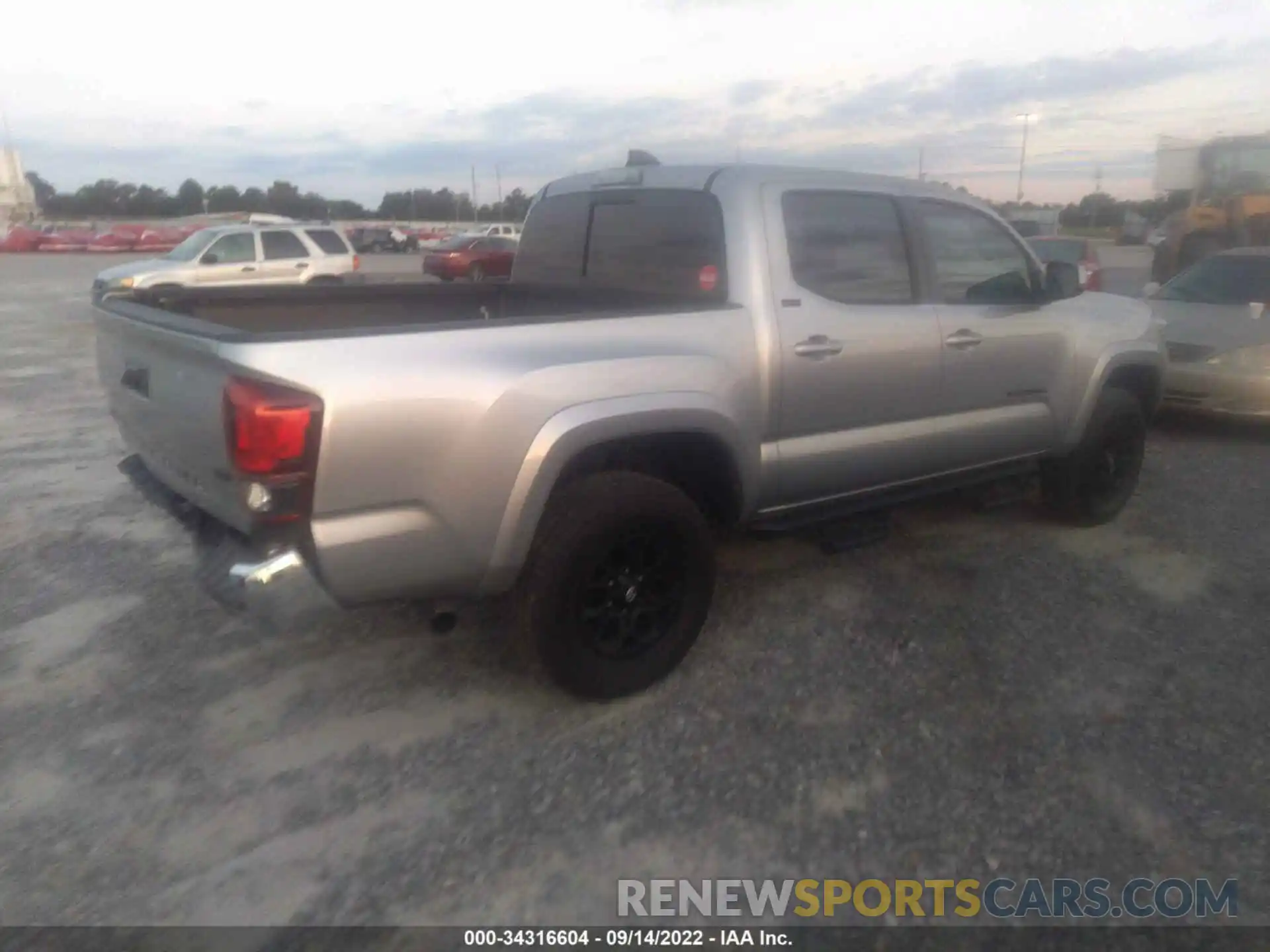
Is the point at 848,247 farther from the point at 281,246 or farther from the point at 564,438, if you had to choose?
the point at 281,246

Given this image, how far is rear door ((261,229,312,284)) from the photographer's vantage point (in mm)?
16594

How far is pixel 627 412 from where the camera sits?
326 centimetres

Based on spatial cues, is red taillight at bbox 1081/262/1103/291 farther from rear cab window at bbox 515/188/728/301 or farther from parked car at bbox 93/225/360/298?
parked car at bbox 93/225/360/298

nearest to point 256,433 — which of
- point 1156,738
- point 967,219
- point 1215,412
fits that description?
point 1156,738

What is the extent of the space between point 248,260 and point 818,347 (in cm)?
1486

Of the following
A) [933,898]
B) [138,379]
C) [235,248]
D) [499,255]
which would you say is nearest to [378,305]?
[138,379]

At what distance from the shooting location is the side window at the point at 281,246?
1661 centimetres

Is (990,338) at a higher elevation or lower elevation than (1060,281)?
lower

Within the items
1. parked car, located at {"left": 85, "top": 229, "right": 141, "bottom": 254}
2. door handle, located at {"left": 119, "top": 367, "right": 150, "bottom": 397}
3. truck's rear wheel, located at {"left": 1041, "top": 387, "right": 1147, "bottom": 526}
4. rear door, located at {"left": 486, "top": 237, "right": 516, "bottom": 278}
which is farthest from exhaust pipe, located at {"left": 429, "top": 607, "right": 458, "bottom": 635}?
parked car, located at {"left": 85, "top": 229, "right": 141, "bottom": 254}

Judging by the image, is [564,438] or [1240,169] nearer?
[564,438]

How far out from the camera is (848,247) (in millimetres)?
4094

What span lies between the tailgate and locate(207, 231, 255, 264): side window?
1367cm

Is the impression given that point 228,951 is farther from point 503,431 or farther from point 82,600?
point 82,600

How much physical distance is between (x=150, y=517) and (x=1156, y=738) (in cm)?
495
